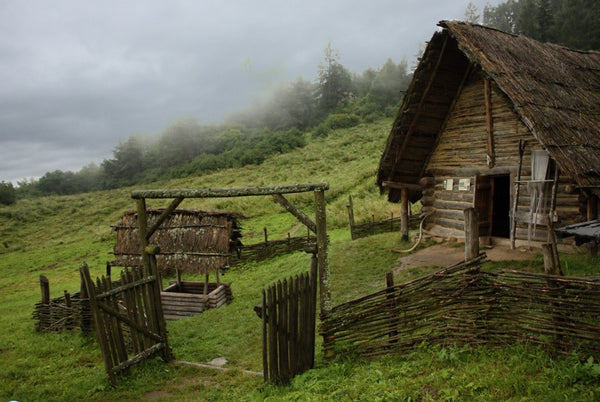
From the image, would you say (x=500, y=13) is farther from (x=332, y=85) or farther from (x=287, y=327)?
(x=287, y=327)

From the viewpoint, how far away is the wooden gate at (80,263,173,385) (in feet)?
21.3

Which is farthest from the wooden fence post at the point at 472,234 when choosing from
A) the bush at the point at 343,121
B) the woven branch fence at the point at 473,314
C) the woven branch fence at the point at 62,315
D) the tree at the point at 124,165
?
the tree at the point at 124,165

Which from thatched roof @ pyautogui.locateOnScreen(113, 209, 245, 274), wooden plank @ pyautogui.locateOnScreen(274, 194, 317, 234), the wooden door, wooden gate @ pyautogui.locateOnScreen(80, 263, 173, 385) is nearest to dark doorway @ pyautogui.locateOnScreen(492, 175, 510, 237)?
the wooden door

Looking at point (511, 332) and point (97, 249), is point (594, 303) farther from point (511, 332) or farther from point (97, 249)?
point (97, 249)

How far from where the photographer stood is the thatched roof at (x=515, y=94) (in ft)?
29.0

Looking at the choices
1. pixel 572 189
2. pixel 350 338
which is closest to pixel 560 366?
pixel 350 338

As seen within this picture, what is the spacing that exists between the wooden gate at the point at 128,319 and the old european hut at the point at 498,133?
8.59m

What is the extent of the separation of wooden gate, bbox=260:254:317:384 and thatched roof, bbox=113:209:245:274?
494 cm

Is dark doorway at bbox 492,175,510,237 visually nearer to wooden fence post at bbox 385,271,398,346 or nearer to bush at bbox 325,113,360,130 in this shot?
wooden fence post at bbox 385,271,398,346

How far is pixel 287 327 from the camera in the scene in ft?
19.8

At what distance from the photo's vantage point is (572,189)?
384 inches

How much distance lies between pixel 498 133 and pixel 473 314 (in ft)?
25.6

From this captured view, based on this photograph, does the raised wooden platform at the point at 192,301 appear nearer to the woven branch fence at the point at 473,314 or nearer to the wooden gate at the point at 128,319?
the wooden gate at the point at 128,319

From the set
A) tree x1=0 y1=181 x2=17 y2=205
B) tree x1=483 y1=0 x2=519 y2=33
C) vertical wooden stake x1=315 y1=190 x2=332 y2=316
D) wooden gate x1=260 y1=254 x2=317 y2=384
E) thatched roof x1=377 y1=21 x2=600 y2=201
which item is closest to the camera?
wooden gate x1=260 y1=254 x2=317 y2=384
